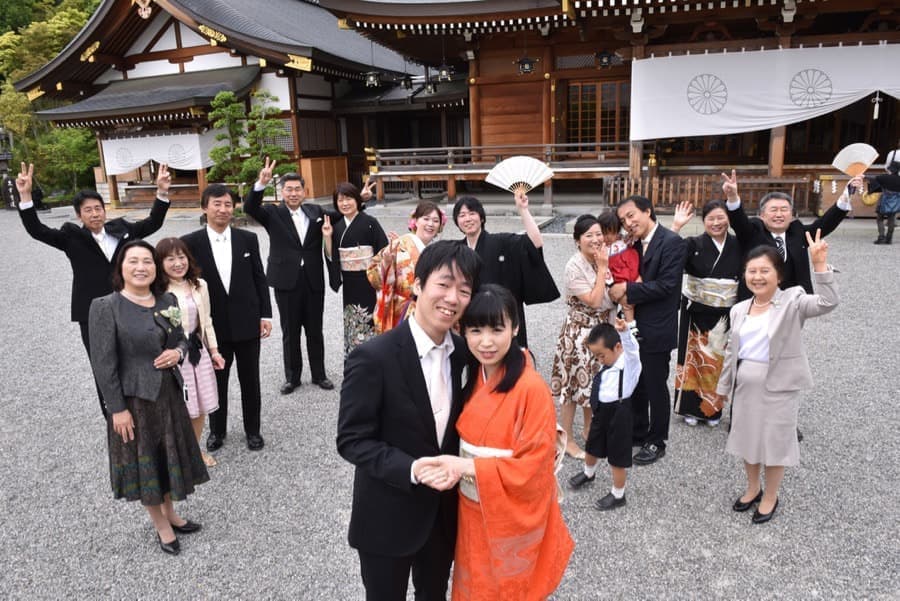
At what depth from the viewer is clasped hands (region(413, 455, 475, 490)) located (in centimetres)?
162

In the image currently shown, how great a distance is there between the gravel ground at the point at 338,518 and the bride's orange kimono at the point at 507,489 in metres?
0.95

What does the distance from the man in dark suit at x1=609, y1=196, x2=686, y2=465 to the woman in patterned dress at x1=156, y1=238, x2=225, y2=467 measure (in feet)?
7.93

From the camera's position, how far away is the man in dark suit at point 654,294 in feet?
11.3

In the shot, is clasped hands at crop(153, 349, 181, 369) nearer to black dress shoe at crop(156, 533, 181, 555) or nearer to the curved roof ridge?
black dress shoe at crop(156, 533, 181, 555)

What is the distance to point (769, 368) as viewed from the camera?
115 inches

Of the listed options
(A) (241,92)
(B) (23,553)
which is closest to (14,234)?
(A) (241,92)

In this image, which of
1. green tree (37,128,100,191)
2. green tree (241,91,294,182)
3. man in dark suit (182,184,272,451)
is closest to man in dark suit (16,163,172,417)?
man in dark suit (182,184,272,451)

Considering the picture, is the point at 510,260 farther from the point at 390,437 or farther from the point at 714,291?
the point at 390,437

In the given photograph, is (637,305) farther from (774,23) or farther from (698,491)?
(774,23)

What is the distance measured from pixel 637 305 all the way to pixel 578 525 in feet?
4.17

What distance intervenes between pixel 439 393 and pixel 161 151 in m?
18.6

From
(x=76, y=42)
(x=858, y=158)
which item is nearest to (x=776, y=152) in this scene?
(x=858, y=158)

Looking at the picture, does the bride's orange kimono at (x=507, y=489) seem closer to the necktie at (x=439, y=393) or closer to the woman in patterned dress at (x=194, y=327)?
the necktie at (x=439, y=393)

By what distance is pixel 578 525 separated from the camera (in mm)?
3094
